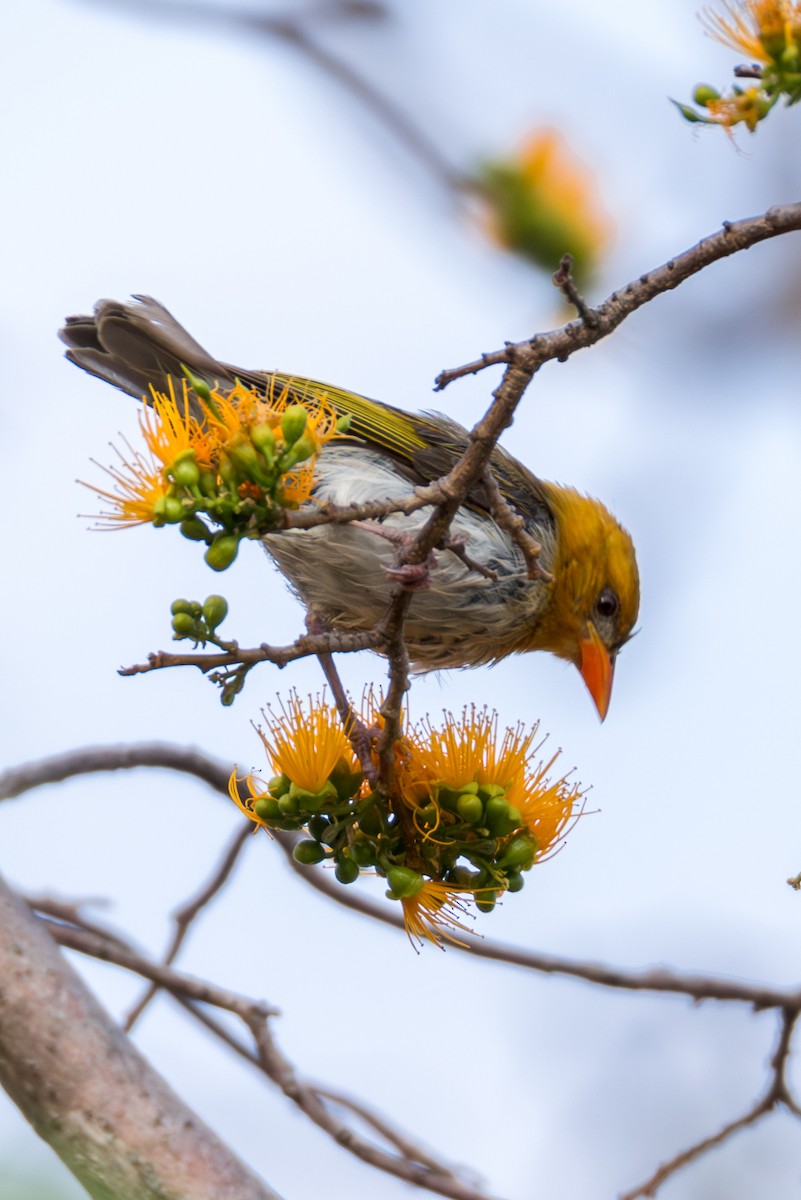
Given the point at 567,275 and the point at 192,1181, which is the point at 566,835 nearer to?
the point at 192,1181

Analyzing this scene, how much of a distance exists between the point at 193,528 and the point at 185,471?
0.31ft

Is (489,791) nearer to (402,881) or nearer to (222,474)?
(402,881)

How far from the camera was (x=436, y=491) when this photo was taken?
2.30 meters

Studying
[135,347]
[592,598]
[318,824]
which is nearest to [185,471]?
[318,824]

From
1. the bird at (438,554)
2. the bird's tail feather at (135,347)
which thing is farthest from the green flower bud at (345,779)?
the bird's tail feather at (135,347)

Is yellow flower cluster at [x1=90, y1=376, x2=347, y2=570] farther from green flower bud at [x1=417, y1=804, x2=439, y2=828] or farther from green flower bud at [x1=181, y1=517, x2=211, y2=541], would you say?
green flower bud at [x1=417, y1=804, x2=439, y2=828]

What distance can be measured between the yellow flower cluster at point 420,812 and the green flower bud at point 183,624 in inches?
16.4

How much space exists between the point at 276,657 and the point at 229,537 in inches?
9.9

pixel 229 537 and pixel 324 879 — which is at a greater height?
pixel 324 879

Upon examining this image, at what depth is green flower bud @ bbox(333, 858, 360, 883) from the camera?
2621 millimetres

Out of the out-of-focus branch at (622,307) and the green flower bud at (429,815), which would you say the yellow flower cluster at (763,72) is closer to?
the out-of-focus branch at (622,307)

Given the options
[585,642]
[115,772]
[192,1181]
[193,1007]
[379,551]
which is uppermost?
[585,642]

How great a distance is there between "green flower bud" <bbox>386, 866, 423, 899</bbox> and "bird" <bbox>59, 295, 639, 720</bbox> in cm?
99

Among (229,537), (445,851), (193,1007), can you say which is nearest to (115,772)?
(193,1007)
